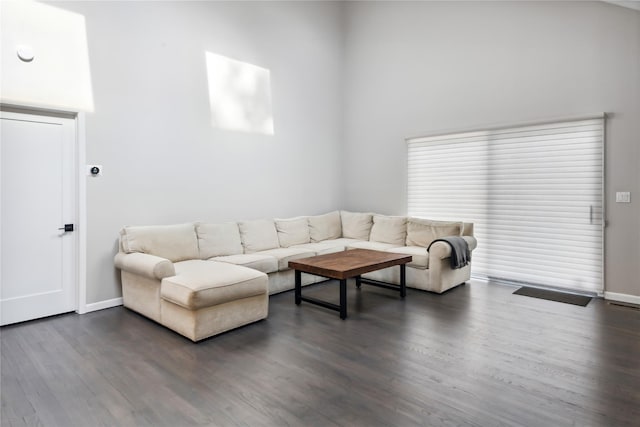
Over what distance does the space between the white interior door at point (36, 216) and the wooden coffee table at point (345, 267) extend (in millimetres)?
2354

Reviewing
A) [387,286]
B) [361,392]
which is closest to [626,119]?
[387,286]

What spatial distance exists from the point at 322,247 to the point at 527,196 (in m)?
2.73

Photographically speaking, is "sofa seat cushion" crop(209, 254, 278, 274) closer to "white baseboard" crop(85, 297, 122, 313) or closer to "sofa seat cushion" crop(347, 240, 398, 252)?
"white baseboard" crop(85, 297, 122, 313)

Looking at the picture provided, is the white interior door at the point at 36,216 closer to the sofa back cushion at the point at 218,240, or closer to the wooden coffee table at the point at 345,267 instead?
the sofa back cushion at the point at 218,240

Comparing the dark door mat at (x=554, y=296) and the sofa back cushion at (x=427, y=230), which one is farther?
the sofa back cushion at (x=427, y=230)

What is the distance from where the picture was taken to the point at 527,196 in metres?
4.91

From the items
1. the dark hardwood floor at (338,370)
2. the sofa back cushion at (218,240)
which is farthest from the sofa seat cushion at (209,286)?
the sofa back cushion at (218,240)

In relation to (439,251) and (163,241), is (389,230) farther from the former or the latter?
(163,241)

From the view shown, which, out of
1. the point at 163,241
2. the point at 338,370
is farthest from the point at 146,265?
the point at 338,370

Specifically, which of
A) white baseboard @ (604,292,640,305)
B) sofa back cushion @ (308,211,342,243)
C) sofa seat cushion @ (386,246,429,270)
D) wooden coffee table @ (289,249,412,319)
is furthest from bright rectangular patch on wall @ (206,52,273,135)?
white baseboard @ (604,292,640,305)

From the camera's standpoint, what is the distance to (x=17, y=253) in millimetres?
3650

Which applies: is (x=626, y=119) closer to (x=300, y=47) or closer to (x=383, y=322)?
(x=383, y=322)

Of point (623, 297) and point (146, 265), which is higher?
point (146, 265)

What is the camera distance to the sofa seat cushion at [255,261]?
4.32 m
